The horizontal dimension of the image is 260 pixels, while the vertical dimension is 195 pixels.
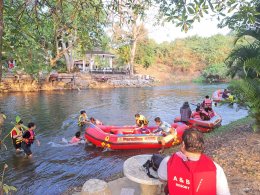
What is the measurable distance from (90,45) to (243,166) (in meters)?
3.64

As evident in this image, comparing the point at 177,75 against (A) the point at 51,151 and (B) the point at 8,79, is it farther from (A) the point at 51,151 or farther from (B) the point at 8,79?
(A) the point at 51,151

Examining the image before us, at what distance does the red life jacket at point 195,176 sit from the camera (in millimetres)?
2582

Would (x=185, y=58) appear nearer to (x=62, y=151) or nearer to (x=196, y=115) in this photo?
(x=196, y=115)

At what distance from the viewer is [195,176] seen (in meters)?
2.58

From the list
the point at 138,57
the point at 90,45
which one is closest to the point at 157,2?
the point at 90,45

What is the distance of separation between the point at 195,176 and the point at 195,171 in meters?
0.04

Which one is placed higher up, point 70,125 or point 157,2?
point 157,2

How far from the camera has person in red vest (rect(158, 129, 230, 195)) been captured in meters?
2.58

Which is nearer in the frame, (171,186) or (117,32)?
(171,186)

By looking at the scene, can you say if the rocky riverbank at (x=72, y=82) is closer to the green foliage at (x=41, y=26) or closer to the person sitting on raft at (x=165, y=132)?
the person sitting on raft at (x=165, y=132)

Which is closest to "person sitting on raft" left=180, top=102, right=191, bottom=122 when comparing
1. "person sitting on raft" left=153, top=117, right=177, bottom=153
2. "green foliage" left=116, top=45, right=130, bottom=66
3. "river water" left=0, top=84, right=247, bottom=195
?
"person sitting on raft" left=153, top=117, right=177, bottom=153

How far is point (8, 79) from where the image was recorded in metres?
29.2

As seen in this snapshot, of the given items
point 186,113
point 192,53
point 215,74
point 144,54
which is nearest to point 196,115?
point 186,113

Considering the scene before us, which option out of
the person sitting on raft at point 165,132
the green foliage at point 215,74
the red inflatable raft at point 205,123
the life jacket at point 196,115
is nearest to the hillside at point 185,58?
the green foliage at point 215,74
